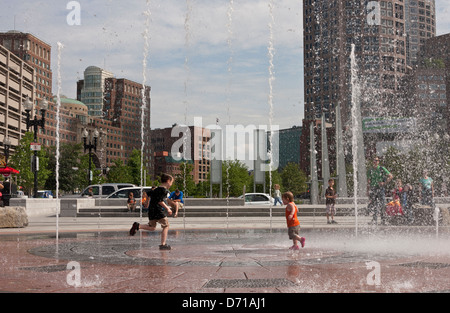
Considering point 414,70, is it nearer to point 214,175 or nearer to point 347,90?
point 347,90

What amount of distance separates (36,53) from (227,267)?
135 m

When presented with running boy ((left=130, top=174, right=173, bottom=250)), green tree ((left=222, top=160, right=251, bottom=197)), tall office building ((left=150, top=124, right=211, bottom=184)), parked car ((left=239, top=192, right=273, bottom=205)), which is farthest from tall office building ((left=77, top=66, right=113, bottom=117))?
running boy ((left=130, top=174, right=173, bottom=250))

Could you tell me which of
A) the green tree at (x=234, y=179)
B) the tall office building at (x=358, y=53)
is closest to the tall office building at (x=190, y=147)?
the tall office building at (x=358, y=53)

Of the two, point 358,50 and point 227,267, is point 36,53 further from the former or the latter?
point 227,267

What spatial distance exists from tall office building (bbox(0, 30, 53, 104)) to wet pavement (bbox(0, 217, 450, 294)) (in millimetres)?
121827

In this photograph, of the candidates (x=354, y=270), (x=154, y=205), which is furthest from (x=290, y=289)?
(x=154, y=205)

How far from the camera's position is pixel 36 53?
130 meters

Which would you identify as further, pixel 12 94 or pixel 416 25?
pixel 416 25

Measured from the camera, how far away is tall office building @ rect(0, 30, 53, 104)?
123956mm

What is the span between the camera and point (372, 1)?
121000mm

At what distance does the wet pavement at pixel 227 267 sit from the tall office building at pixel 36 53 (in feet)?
400

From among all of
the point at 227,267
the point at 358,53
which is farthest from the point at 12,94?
the point at 227,267

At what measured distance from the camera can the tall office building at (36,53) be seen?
12396cm
